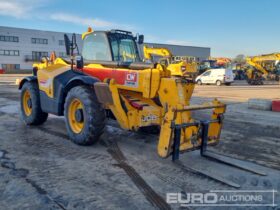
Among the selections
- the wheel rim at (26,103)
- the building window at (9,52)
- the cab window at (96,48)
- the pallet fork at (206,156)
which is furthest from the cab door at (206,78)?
the building window at (9,52)

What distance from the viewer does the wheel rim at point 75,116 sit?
5.87 metres

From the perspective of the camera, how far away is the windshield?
627cm

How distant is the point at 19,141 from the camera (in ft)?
20.5

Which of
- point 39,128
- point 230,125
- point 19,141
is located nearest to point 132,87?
point 19,141

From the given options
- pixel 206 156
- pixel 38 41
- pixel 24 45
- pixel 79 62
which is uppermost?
pixel 38 41

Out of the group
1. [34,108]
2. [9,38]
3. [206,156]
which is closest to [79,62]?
[34,108]

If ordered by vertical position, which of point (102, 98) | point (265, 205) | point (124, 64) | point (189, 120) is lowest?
point (265, 205)

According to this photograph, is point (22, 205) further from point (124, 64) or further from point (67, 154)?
point (124, 64)

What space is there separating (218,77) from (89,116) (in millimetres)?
24787

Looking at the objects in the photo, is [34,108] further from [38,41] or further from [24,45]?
[38,41]

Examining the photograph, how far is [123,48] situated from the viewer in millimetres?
6484

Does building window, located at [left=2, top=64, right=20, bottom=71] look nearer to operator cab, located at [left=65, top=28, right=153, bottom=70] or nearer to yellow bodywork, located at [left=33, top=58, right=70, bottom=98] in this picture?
yellow bodywork, located at [left=33, top=58, right=70, bottom=98]

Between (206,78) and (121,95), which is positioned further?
(206,78)

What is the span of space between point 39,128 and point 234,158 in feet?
15.7
